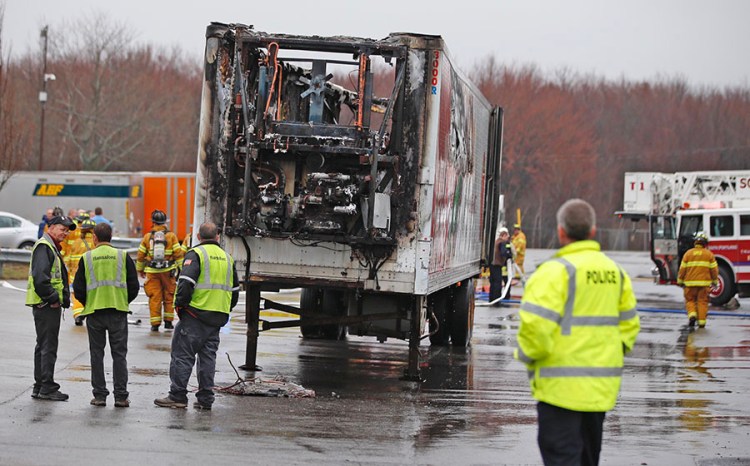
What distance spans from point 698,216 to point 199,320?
2076 cm

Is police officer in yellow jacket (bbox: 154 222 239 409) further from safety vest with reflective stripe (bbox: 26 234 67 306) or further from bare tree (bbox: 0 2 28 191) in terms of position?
bare tree (bbox: 0 2 28 191)

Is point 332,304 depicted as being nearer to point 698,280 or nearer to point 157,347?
point 157,347

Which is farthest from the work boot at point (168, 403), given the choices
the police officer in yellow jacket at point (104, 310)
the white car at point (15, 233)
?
the white car at point (15, 233)

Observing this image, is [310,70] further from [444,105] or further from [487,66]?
[487,66]

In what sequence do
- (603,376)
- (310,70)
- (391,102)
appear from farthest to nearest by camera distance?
1. (310,70)
2. (391,102)
3. (603,376)

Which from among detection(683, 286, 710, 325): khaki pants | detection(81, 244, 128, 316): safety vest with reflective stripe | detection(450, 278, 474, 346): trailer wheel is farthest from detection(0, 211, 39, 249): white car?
detection(81, 244, 128, 316): safety vest with reflective stripe

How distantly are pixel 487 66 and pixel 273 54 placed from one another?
277ft

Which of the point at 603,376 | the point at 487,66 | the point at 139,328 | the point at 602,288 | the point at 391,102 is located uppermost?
the point at 487,66

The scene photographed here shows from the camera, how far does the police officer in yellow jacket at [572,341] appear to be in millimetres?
6059

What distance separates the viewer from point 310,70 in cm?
1287

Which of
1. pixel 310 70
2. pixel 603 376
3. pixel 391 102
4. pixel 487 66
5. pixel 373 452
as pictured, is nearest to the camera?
pixel 603 376

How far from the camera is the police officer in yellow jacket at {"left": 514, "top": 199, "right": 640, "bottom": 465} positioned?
19.9 ft

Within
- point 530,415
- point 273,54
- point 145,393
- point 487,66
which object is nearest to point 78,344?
point 145,393

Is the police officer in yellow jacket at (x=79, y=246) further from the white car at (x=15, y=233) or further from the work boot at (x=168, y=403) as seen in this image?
the white car at (x=15, y=233)
